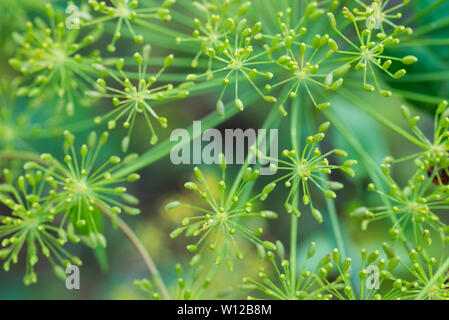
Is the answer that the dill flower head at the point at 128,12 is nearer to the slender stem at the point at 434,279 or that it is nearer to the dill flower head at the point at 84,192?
the dill flower head at the point at 84,192

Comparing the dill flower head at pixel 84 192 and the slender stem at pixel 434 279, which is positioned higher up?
the dill flower head at pixel 84 192

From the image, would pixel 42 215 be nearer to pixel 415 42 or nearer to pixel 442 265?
pixel 442 265

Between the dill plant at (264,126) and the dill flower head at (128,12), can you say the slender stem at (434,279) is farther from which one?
the dill flower head at (128,12)

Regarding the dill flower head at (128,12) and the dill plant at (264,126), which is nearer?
the dill plant at (264,126)

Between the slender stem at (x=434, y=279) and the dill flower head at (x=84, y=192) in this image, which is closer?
the slender stem at (x=434, y=279)

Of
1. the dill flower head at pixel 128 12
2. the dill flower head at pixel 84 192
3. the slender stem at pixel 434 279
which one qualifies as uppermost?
the dill flower head at pixel 128 12

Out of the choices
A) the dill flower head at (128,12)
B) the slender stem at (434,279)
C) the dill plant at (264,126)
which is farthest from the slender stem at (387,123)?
the dill flower head at (128,12)

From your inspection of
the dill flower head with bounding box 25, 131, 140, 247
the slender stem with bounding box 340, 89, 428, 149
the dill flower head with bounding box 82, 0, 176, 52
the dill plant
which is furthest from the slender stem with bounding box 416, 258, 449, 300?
the dill flower head with bounding box 82, 0, 176, 52

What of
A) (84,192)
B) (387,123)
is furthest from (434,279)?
(84,192)

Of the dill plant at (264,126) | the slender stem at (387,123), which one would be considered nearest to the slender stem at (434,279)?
the dill plant at (264,126)

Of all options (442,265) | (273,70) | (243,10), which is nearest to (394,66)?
(273,70)

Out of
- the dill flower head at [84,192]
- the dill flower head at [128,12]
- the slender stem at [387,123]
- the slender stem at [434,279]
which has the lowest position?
the slender stem at [434,279]
